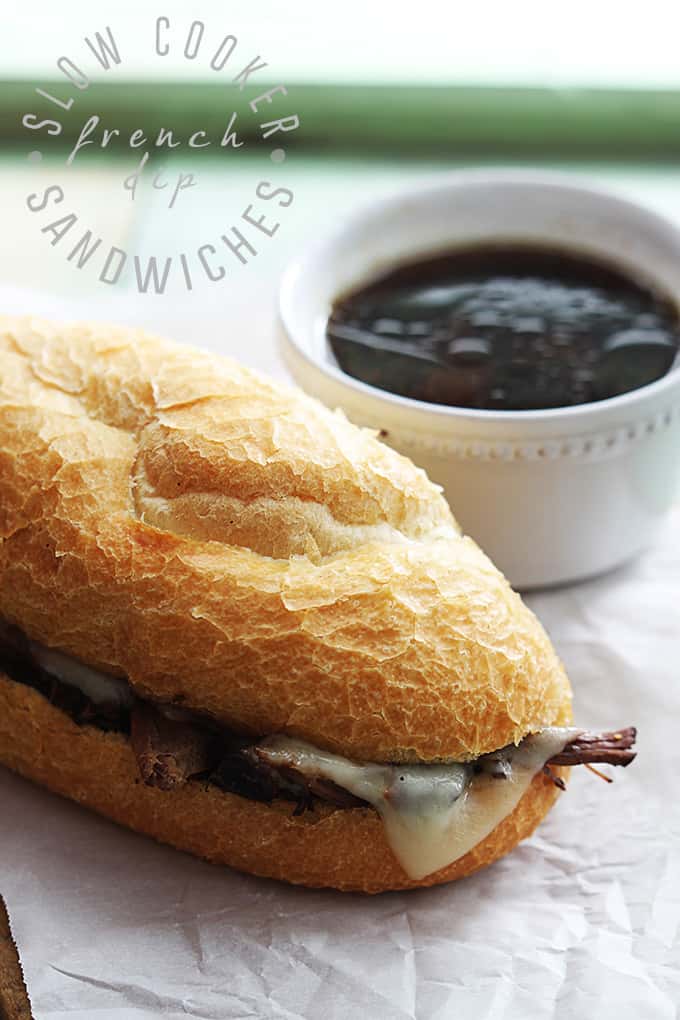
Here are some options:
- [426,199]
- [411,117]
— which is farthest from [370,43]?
[426,199]

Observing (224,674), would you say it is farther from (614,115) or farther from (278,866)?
(614,115)

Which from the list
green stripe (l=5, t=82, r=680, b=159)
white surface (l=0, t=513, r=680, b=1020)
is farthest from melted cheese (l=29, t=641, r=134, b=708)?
green stripe (l=5, t=82, r=680, b=159)

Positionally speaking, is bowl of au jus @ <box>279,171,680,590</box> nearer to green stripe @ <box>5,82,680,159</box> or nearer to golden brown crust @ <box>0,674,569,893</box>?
golden brown crust @ <box>0,674,569,893</box>

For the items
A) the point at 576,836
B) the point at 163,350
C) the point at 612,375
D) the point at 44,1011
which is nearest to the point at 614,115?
the point at 612,375

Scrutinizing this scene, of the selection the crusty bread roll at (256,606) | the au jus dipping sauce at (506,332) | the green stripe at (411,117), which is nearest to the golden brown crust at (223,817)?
the crusty bread roll at (256,606)

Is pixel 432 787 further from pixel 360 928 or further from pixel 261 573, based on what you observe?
pixel 261 573

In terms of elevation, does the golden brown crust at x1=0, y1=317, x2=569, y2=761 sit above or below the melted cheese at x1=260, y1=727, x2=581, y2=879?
above

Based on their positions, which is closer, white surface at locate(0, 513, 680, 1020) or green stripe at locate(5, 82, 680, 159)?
white surface at locate(0, 513, 680, 1020)
